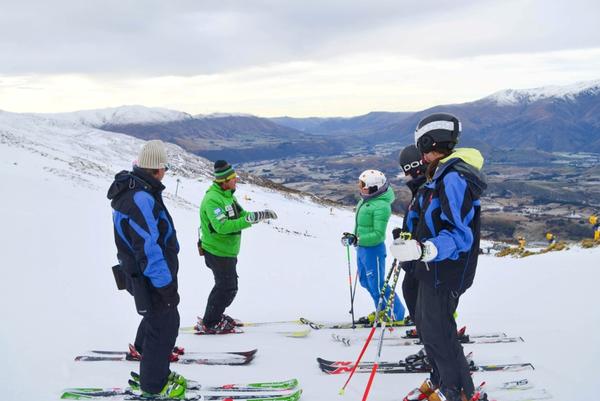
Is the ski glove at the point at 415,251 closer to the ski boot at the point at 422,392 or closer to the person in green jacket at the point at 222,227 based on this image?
the ski boot at the point at 422,392

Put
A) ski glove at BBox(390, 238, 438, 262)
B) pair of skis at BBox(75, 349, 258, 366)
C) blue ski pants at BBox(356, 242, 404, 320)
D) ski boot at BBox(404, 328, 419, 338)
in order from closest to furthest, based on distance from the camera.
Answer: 1. ski glove at BBox(390, 238, 438, 262)
2. pair of skis at BBox(75, 349, 258, 366)
3. ski boot at BBox(404, 328, 419, 338)
4. blue ski pants at BBox(356, 242, 404, 320)

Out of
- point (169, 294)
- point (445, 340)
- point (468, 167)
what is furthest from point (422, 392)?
point (169, 294)

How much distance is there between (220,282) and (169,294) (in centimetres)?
216

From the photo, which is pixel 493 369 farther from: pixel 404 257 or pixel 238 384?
pixel 238 384

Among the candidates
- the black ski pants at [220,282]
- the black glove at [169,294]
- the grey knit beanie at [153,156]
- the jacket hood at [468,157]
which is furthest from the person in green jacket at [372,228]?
the grey knit beanie at [153,156]

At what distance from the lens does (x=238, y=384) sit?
5344 millimetres

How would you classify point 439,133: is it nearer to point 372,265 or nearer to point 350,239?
point 350,239

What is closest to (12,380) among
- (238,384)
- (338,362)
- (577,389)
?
(238,384)

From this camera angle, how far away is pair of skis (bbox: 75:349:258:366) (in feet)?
19.3

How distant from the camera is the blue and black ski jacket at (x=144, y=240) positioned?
450 cm

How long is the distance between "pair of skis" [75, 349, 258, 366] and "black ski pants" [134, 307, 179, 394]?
3.82 feet

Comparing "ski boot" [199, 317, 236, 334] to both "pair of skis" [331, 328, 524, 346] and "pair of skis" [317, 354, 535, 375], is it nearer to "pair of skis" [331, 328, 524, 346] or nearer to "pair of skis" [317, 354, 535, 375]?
"pair of skis" [331, 328, 524, 346]

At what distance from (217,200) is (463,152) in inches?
140

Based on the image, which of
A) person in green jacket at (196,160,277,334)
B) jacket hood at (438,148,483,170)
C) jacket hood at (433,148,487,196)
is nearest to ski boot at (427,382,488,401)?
jacket hood at (433,148,487,196)
